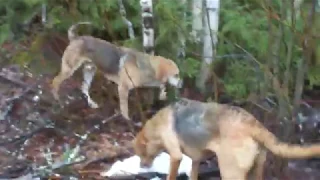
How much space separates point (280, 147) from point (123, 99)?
11.0 feet

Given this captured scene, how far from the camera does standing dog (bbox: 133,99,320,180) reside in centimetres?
534

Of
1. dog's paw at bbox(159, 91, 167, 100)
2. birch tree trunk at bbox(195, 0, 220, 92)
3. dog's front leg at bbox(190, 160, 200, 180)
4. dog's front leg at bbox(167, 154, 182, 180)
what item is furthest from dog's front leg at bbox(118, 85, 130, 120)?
dog's front leg at bbox(167, 154, 182, 180)

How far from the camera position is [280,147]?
17.3ft

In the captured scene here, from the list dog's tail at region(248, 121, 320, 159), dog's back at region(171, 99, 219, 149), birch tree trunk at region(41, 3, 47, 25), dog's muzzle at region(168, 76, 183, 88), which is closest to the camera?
dog's tail at region(248, 121, 320, 159)

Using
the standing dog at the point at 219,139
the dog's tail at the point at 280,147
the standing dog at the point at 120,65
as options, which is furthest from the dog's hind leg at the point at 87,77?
the dog's tail at the point at 280,147

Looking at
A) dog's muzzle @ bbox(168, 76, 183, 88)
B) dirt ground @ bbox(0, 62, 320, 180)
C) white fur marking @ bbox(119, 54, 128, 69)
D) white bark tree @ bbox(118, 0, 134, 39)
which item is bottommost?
dirt ground @ bbox(0, 62, 320, 180)

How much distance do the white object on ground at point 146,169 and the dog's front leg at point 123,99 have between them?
1.45 m

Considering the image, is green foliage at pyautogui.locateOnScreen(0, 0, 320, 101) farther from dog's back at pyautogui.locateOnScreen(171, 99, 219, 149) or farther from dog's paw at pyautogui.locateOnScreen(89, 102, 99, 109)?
dog's back at pyautogui.locateOnScreen(171, 99, 219, 149)

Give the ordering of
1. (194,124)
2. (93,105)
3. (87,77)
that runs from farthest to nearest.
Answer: (87,77) → (93,105) → (194,124)

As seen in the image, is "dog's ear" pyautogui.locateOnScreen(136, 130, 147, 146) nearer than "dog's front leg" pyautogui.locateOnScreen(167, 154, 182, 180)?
No

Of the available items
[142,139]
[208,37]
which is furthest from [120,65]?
[142,139]

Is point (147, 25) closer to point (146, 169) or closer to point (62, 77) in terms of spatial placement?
point (62, 77)

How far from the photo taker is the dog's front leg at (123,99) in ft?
27.2

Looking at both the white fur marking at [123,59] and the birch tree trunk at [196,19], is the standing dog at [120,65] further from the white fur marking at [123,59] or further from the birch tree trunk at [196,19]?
the birch tree trunk at [196,19]
